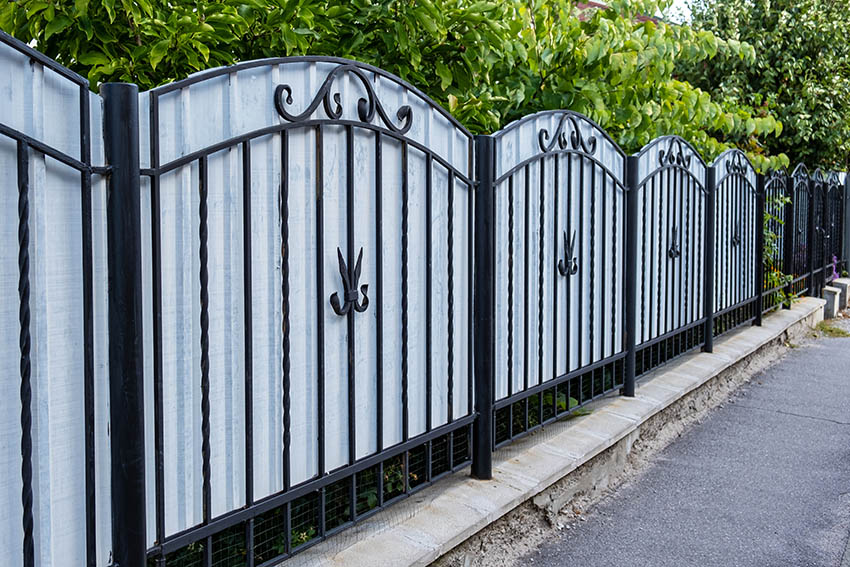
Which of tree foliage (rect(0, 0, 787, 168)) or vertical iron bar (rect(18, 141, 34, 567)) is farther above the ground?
tree foliage (rect(0, 0, 787, 168))

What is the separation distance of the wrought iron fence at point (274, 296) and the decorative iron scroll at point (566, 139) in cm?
2

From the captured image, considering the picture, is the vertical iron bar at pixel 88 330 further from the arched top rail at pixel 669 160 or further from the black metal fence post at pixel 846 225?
the black metal fence post at pixel 846 225

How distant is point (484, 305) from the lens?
11.5ft

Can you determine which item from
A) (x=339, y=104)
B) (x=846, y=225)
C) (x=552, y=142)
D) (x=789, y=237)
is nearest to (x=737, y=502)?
(x=552, y=142)

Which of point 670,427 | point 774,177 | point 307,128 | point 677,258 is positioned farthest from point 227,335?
point 774,177

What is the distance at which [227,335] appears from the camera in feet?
7.92

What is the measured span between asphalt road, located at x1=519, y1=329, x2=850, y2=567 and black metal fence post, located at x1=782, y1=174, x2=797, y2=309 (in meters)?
2.87

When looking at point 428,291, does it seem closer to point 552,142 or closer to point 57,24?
point 552,142

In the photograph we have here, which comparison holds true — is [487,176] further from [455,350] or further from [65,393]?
[65,393]

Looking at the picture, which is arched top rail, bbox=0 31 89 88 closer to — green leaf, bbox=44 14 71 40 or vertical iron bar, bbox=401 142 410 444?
green leaf, bbox=44 14 71 40

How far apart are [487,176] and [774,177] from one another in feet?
17.7

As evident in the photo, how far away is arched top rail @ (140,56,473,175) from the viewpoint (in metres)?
2.18

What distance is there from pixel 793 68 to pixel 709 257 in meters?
6.37

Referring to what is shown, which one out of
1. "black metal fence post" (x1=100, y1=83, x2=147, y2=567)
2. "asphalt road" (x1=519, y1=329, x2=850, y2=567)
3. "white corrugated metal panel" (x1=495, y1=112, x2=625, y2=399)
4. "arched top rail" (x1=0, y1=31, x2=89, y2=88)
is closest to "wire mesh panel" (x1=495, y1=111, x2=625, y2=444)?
"white corrugated metal panel" (x1=495, y1=112, x2=625, y2=399)
